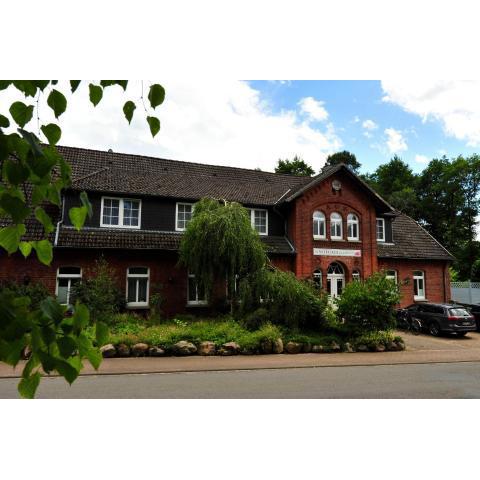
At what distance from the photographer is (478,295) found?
27.1m

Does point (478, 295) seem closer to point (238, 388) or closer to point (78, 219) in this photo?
point (238, 388)

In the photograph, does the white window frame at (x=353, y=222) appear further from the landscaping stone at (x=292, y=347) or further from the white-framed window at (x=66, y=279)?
the white-framed window at (x=66, y=279)

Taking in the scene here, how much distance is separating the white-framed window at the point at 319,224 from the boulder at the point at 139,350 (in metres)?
12.2

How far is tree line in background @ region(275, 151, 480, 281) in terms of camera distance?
45781 millimetres

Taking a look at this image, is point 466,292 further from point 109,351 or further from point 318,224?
point 109,351

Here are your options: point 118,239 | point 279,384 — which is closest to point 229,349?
point 279,384

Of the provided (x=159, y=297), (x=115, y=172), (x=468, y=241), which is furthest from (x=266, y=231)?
(x=468, y=241)

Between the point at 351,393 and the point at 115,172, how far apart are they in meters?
16.4

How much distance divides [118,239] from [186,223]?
321 cm

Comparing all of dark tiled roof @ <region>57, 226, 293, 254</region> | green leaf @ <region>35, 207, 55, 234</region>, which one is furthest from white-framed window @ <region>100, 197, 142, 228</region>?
green leaf @ <region>35, 207, 55, 234</region>

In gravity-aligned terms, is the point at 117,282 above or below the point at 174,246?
below

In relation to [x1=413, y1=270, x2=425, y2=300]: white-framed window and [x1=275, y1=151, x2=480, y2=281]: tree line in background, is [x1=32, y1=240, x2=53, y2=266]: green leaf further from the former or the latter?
[x1=275, y1=151, x2=480, y2=281]: tree line in background

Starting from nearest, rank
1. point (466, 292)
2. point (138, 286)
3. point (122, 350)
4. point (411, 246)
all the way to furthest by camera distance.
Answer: point (122, 350), point (138, 286), point (411, 246), point (466, 292)

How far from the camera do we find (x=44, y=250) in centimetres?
152
